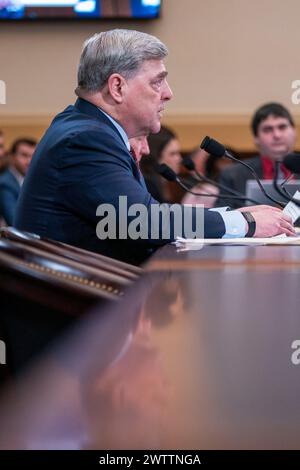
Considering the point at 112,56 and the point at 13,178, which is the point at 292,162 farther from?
the point at 13,178

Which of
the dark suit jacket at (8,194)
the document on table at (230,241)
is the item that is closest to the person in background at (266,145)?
the dark suit jacket at (8,194)

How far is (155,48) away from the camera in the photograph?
2105 mm

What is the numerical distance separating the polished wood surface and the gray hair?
1.37 metres

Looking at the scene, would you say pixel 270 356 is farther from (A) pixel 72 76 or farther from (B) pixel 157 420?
(A) pixel 72 76

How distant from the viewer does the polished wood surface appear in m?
0.34

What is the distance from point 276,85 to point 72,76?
140 centimetres

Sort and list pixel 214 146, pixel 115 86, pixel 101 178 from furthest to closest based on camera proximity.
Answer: pixel 214 146 → pixel 115 86 → pixel 101 178

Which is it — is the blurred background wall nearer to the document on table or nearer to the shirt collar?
the shirt collar

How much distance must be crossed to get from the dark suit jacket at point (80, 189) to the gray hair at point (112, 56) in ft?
0.72

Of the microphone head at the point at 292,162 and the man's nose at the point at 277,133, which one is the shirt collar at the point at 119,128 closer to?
the microphone head at the point at 292,162

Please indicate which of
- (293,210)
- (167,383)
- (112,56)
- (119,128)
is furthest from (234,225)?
(167,383)

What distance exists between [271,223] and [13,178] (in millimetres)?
3082

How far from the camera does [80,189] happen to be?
1.79 meters

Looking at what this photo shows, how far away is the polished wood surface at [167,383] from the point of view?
34 centimetres
